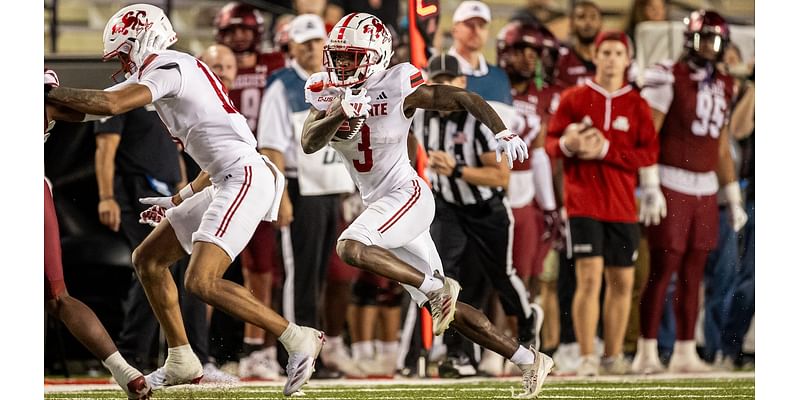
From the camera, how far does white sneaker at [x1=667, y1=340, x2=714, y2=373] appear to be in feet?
21.8

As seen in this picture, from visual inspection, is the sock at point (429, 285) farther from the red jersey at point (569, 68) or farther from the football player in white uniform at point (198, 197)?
the red jersey at point (569, 68)

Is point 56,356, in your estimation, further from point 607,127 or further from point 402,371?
point 607,127

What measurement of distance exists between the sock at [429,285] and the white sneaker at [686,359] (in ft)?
6.80

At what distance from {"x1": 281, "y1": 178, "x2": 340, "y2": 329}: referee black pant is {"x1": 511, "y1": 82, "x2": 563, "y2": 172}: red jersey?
0.96 metres

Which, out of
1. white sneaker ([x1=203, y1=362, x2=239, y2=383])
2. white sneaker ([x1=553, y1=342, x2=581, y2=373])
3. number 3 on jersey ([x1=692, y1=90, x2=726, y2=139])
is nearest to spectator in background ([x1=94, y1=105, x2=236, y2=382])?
white sneaker ([x1=203, y1=362, x2=239, y2=383])

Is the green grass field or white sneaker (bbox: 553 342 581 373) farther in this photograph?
white sneaker (bbox: 553 342 581 373)

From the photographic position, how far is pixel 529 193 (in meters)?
6.64

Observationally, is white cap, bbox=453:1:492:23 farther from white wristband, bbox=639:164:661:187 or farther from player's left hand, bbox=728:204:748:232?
player's left hand, bbox=728:204:748:232

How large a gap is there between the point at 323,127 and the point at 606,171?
2.07m

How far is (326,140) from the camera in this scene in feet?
16.1

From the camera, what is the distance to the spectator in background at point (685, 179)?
6.66 meters

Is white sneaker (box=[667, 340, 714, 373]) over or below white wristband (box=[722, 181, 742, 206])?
below

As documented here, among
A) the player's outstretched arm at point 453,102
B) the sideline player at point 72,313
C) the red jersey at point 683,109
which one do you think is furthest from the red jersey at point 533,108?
the sideline player at point 72,313

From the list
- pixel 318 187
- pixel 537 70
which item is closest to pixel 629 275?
pixel 537 70
